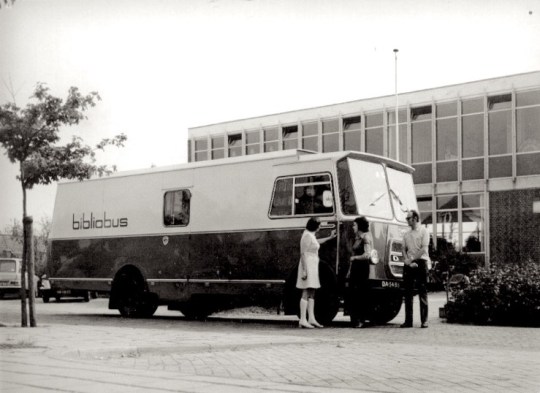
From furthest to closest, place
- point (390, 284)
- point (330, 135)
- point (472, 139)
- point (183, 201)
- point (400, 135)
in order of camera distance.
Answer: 1. point (330, 135)
2. point (400, 135)
3. point (472, 139)
4. point (183, 201)
5. point (390, 284)

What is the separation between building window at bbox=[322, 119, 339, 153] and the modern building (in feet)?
0.16

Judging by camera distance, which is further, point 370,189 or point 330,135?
point 330,135

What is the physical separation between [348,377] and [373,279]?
22.6 feet

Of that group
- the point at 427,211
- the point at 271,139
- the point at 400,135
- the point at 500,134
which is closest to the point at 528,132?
the point at 500,134

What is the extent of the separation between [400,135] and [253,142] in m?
9.37

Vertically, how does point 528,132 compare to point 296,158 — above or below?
above

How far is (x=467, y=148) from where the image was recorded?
3697cm

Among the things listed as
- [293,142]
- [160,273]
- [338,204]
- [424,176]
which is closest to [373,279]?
[338,204]

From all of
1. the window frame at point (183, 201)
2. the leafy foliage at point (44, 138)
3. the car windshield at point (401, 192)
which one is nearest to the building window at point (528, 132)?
the car windshield at point (401, 192)

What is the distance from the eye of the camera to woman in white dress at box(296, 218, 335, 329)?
46.0ft

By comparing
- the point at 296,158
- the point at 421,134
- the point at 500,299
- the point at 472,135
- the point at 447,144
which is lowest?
the point at 500,299

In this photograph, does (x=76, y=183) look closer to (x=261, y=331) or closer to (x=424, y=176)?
(x=261, y=331)

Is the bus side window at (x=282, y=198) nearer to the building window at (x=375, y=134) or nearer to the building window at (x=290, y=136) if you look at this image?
the building window at (x=375, y=134)

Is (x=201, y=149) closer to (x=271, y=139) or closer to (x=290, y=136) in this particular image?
(x=271, y=139)
